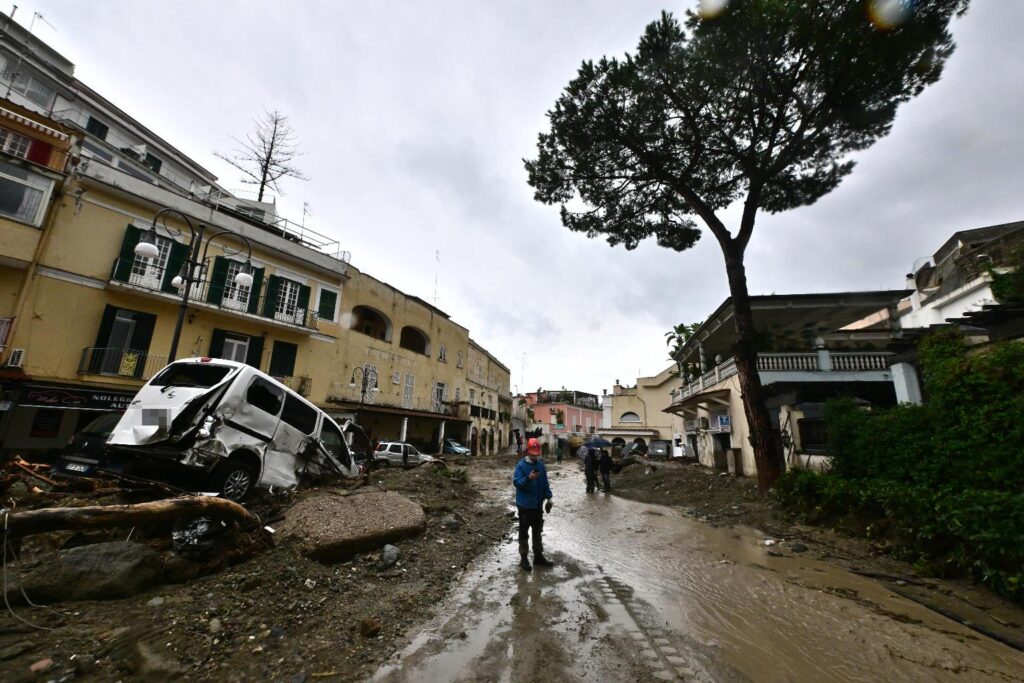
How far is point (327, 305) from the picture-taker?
70.2ft

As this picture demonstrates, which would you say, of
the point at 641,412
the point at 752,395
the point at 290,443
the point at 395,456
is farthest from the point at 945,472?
the point at 641,412

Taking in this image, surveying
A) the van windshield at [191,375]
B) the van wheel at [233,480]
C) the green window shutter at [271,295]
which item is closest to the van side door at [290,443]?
the van wheel at [233,480]

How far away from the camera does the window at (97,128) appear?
73.6 ft

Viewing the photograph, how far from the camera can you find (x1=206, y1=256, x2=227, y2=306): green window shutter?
1689 cm

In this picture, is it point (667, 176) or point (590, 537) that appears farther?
point (667, 176)

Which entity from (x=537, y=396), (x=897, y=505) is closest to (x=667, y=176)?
(x=897, y=505)

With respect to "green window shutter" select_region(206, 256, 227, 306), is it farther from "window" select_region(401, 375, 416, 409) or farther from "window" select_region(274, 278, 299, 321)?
"window" select_region(401, 375, 416, 409)

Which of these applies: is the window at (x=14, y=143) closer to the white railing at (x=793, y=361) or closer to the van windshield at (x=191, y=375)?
the van windshield at (x=191, y=375)

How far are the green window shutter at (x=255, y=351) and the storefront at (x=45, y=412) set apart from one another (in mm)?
4215

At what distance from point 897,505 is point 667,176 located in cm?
1026

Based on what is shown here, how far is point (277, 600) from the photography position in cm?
405

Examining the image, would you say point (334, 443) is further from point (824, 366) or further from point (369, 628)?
point (824, 366)

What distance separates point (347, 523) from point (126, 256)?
52.3 feet

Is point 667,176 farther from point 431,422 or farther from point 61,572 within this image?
point 431,422
